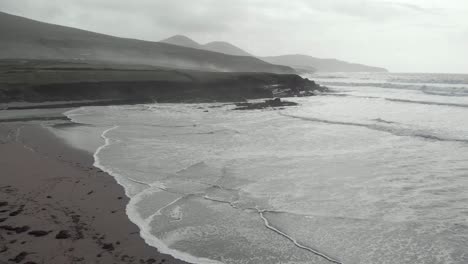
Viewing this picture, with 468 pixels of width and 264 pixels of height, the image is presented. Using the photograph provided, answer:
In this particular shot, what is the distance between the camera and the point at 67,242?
6.21 meters

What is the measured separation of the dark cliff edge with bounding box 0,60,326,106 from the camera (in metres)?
30.7

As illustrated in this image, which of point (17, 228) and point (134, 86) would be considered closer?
point (17, 228)

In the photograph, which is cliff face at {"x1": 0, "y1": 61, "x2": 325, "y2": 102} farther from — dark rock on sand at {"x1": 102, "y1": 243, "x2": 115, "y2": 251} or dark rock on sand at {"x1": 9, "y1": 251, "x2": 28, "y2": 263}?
dark rock on sand at {"x1": 102, "y1": 243, "x2": 115, "y2": 251}

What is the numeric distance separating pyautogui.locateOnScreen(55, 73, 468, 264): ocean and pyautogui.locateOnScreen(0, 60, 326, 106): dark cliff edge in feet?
47.5

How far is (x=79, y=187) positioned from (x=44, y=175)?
56.8 inches

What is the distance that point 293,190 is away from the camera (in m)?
9.33

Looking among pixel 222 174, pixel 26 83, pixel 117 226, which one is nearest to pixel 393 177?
pixel 222 174

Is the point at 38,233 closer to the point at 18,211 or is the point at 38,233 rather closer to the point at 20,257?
the point at 20,257

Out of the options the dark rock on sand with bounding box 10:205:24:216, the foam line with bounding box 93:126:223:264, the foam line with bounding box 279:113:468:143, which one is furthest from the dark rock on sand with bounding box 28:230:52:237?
the foam line with bounding box 279:113:468:143

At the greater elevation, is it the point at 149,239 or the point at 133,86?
the point at 133,86

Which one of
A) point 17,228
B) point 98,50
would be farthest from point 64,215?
point 98,50

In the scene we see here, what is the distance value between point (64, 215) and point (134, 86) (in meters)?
30.1

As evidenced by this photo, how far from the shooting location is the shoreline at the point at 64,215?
589 centimetres

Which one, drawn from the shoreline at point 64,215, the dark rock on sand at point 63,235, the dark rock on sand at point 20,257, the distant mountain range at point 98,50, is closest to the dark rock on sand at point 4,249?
the shoreline at point 64,215
